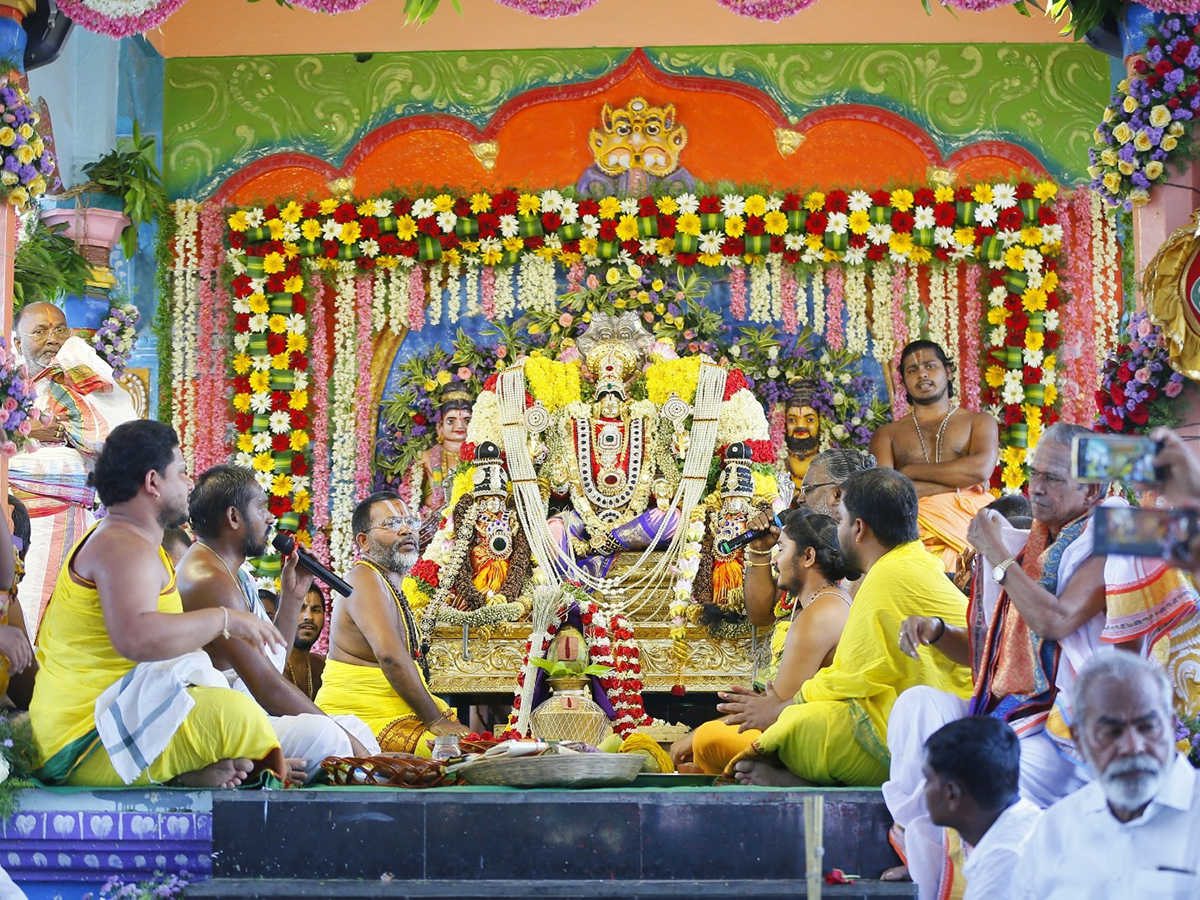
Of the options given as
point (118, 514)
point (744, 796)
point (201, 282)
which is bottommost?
point (744, 796)

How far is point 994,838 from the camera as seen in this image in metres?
3.68

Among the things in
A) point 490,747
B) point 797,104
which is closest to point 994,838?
point 490,747

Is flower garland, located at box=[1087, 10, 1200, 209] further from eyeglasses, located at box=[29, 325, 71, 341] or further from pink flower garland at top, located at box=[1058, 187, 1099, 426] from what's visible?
eyeglasses, located at box=[29, 325, 71, 341]

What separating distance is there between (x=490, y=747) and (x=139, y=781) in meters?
1.26

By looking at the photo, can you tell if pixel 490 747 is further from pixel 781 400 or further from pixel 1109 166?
pixel 781 400

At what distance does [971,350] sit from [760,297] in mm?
1489

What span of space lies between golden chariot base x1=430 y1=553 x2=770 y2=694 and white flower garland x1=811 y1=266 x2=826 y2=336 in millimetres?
2612

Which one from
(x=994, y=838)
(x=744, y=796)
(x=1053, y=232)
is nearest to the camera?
(x=994, y=838)

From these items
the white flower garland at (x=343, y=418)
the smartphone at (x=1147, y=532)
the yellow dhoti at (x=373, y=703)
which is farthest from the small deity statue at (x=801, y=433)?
the smartphone at (x=1147, y=532)

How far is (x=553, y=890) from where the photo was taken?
15.5ft

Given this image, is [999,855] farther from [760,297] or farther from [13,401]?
[760,297]

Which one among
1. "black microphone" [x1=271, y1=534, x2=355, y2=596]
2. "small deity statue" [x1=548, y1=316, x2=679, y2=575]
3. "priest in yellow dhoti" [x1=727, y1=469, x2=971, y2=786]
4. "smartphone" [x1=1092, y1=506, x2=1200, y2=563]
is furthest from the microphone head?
"small deity statue" [x1=548, y1=316, x2=679, y2=575]

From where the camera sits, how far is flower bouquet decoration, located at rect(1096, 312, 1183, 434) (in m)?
5.84

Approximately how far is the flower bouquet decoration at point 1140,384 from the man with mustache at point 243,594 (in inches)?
123
